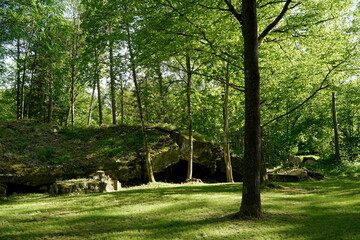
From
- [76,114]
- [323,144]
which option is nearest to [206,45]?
[76,114]

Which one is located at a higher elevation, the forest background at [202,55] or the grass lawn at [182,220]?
the forest background at [202,55]

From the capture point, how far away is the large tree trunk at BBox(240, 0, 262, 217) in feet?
18.3

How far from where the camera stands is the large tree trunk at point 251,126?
18.3ft

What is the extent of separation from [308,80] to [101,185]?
961cm

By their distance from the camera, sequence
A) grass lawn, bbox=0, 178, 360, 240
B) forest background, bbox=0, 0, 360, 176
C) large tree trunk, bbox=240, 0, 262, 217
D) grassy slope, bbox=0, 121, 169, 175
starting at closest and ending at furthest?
grass lawn, bbox=0, 178, 360, 240 < large tree trunk, bbox=240, 0, 262, 217 < forest background, bbox=0, 0, 360, 176 < grassy slope, bbox=0, 121, 169, 175

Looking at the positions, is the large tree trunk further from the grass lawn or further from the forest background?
the forest background

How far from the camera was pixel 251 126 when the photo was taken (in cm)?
562

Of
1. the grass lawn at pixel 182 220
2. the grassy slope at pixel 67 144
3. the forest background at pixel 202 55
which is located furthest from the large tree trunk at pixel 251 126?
the grassy slope at pixel 67 144

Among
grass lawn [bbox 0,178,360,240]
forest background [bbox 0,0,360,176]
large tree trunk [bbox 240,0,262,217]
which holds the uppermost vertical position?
forest background [bbox 0,0,360,176]

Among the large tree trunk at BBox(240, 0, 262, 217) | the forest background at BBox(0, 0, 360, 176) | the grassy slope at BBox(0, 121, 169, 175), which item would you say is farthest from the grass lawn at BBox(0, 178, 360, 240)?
the grassy slope at BBox(0, 121, 169, 175)

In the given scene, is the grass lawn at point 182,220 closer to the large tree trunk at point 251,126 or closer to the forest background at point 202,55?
the large tree trunk at point 251,126

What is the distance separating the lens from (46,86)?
20.6 meters

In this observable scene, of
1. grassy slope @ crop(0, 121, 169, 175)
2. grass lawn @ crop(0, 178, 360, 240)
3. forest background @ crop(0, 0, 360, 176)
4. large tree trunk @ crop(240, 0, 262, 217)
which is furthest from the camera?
grassy slope @ crop(0, 121, 169, 175)

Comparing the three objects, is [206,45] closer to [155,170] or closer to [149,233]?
[149,233]
